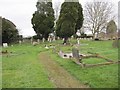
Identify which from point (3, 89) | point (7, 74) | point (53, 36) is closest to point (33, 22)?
point (53, 36)

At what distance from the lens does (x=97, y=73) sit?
49.6 ft

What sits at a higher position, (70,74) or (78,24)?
(78,24)

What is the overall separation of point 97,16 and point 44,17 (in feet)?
50.8

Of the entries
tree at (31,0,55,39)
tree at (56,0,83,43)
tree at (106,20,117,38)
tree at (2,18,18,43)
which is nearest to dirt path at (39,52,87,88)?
tree at (56,0,83,43)

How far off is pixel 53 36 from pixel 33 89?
174ft

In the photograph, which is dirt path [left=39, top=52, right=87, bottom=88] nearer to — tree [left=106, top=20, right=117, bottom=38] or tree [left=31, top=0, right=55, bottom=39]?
tree [left=31, top=0, right=55, bottom=39]

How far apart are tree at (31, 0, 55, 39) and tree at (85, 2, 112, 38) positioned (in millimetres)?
13492

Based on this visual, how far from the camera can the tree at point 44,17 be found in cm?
5594

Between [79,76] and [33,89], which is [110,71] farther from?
[33,89]

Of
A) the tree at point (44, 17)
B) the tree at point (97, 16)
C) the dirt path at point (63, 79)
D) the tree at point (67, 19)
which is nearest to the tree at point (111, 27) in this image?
the tree at point (97, 16)

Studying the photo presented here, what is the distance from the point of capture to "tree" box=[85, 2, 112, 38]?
66.1 m

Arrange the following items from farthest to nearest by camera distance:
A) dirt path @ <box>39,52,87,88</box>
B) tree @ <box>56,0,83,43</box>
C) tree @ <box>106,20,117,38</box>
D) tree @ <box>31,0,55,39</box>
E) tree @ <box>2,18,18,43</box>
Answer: tree @ <box>106,20,117,38</box>, tree @ <box>31,0,55,39</box>, tree @ <box>2,18,18,43</box>, tree @ <box>56,0,83,43</box>, dirt path @ <box>39,52,87,88</box>

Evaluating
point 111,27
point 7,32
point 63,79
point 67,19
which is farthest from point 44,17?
point 63,79

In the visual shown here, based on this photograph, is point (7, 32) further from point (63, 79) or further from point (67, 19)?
point (63, 79)
